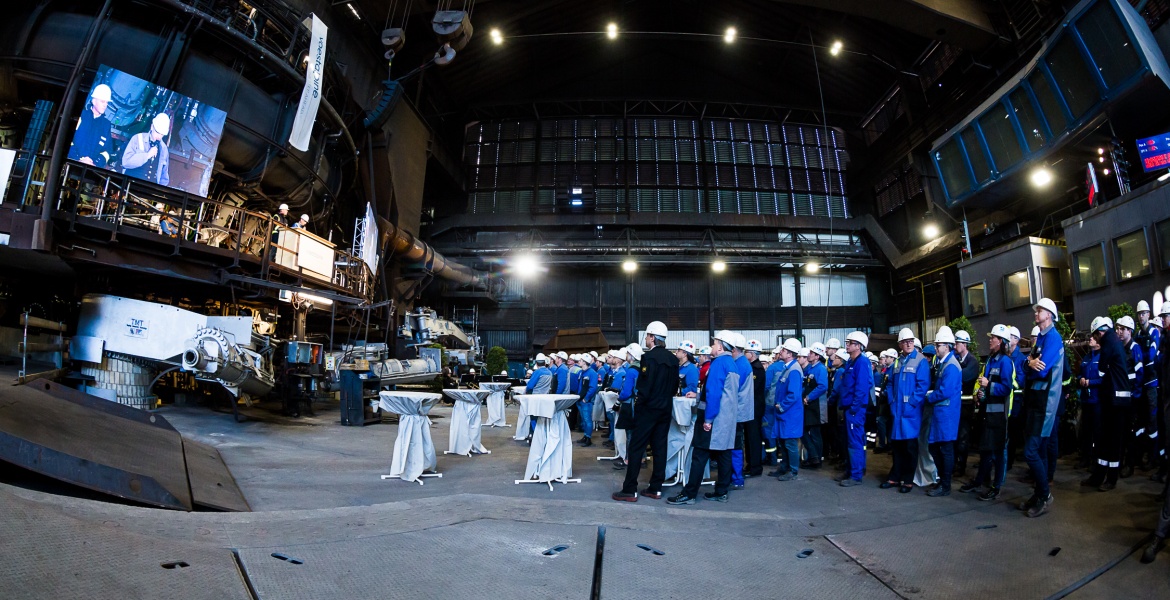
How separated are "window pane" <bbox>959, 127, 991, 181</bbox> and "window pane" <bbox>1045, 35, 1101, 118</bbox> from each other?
3.28 meters

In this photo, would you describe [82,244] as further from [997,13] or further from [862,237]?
[862,237]

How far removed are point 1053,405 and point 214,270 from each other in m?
13.9

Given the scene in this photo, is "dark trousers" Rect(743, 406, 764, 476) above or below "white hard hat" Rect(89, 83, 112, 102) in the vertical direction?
below

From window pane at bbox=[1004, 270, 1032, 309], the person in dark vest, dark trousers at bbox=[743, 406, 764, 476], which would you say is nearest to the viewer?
dark trousers at bbox=[743, 406, 764, 476]

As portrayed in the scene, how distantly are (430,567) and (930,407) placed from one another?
238 inches

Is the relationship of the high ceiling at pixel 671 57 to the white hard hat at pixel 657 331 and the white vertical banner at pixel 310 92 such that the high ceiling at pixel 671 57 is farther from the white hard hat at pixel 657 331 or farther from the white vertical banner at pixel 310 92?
the white hard hat at pixel 657 331

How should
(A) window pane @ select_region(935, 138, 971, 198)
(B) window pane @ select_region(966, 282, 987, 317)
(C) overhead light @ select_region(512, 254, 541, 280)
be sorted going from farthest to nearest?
(C) overhead light @ select_region(512, 254, 541, 280), (A) window pane @ select_region(935, 138, 971, 198), (B) window pane @ select_region(966, 282, 987, 317)

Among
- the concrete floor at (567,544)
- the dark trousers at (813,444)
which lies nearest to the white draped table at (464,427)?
the concrete floor at (567,544)

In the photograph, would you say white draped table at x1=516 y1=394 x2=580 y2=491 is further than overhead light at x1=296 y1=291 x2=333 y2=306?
No

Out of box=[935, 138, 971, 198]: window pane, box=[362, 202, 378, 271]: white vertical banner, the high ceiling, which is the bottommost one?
box=[362, 202, 378, 271]: white vertical banner

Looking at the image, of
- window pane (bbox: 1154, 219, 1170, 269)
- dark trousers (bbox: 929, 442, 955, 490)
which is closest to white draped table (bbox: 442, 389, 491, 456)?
dark trousers (bbox: 929, 442, 955, 490)

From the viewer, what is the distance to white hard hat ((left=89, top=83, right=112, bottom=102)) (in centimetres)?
1064

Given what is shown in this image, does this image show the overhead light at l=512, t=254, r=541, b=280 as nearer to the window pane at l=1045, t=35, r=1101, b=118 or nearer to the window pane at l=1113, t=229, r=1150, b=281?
the window pane at l=1045, t=35, r=1101, b=118

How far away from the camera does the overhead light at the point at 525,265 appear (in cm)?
2673
